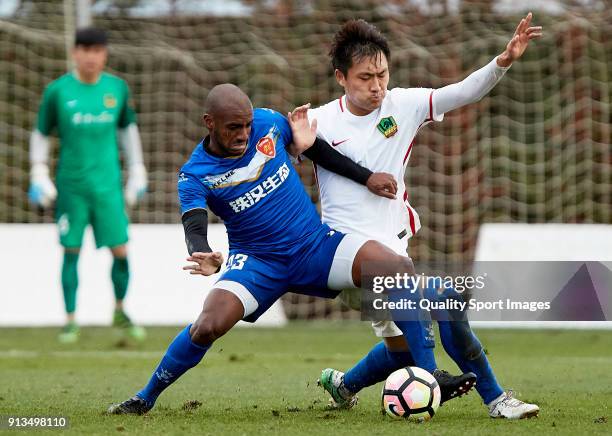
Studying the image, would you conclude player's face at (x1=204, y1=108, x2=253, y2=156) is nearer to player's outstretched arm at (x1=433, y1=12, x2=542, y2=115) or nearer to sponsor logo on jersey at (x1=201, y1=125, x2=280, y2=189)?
sponsor logo on jersey at (x1=201, y1=125, x2=280, y2=189)

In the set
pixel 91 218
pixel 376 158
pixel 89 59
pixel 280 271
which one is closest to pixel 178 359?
pixel 280 271

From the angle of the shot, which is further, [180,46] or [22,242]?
[180,46]

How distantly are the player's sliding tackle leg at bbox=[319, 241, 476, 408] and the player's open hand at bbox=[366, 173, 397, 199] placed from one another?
28 cm

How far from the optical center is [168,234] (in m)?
12.8

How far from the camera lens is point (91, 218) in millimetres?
10594

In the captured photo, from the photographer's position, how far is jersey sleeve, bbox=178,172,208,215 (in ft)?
18.4

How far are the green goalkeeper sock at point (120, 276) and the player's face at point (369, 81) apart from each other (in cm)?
487

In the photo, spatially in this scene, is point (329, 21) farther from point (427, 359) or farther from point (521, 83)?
point (427, 359)

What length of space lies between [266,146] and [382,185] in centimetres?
61

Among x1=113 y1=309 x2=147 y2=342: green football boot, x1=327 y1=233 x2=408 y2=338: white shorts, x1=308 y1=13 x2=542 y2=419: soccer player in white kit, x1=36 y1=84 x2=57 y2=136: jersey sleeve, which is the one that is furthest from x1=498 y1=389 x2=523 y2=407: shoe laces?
x1=36 y1=84 x2=57 y2=136: jersey sleeve

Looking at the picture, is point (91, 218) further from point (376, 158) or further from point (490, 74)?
point (490, 74)

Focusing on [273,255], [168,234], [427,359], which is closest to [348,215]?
[273,255]

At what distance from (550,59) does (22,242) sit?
658 cm

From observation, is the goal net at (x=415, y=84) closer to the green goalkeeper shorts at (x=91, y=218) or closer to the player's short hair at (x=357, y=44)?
the green goalkeeper shorts at (x=91, y=218)
